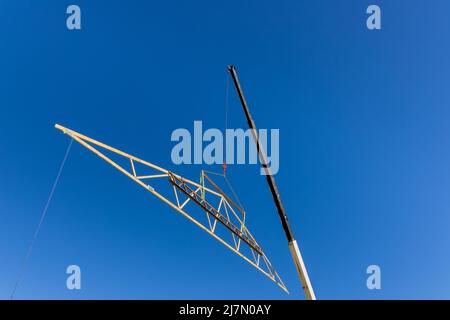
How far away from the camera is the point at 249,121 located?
1557cm
